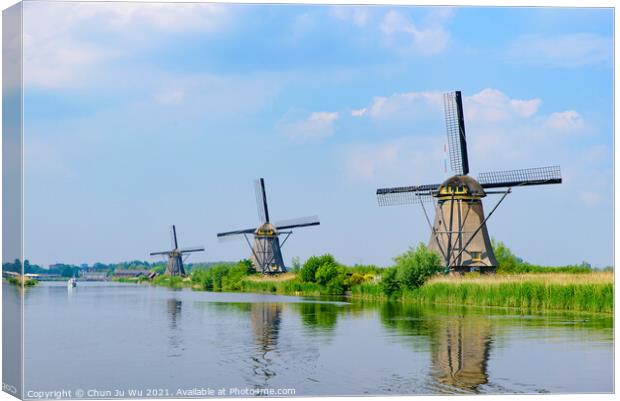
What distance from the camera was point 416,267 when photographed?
33.8m

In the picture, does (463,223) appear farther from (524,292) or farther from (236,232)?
(236,232)

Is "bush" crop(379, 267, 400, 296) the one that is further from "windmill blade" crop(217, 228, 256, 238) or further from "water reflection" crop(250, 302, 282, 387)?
"windmill blade" crop(217, 228, 256, 238)

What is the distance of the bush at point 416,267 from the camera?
111 feet

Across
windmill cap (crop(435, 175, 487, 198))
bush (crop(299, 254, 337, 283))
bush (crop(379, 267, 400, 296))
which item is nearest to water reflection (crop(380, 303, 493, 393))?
bush (crop(379, 267, 400, 296))

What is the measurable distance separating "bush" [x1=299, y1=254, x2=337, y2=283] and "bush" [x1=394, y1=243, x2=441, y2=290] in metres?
10.6

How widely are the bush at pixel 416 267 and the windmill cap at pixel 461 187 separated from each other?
2.39 m

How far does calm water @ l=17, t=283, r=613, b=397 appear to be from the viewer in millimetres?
→ 14680

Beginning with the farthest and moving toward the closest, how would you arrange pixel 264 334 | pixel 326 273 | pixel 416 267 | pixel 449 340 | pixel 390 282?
pixel 326 273 < pixel 390 282 < pixel 416 267 < pixel 264 334 < pixel 449 340

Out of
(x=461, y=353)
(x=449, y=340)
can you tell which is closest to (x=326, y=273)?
(x=449, y=340)

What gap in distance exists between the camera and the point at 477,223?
34500 millimetres

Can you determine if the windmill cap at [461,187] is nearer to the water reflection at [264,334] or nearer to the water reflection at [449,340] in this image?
the water reflection at [449,340]

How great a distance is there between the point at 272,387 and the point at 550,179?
19662mm

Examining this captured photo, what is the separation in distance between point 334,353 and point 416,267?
1609 centimetres

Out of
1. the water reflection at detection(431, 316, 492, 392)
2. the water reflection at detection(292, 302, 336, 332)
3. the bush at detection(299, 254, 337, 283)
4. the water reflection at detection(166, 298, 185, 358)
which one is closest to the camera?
the water reflection at detection(431, 316, 492, 392)
